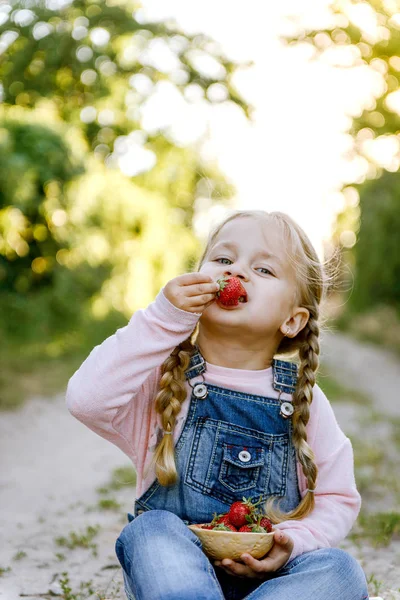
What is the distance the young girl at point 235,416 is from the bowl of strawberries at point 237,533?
0.02 metres

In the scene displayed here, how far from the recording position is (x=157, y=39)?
8.91 metres

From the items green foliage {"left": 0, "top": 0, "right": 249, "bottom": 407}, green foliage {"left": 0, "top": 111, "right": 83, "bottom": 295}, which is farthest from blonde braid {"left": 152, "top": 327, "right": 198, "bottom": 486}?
green foliage {"left": 0, "top": 0, "right": 249, "bottom": 407}

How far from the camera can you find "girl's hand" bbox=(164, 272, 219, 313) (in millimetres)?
1845

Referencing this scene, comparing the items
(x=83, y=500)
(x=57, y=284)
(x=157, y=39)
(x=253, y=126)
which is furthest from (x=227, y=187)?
(x=83, y=500)

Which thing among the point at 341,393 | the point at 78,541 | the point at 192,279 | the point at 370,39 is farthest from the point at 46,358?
the point at 370,39

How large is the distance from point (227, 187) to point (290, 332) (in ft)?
25.7

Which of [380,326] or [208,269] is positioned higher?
[208,269]

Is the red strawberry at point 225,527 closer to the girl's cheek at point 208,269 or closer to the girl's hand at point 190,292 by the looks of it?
the girl's hand at point 190,292

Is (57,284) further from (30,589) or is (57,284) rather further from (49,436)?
(30,589)

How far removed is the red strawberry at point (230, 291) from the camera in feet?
6.18

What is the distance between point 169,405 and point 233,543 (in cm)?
42

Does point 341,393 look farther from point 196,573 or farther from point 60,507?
point 196,573

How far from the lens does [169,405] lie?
193 cm

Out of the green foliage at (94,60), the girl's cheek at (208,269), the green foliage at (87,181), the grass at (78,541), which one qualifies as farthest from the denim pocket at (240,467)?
the green foliage at (94,60)
